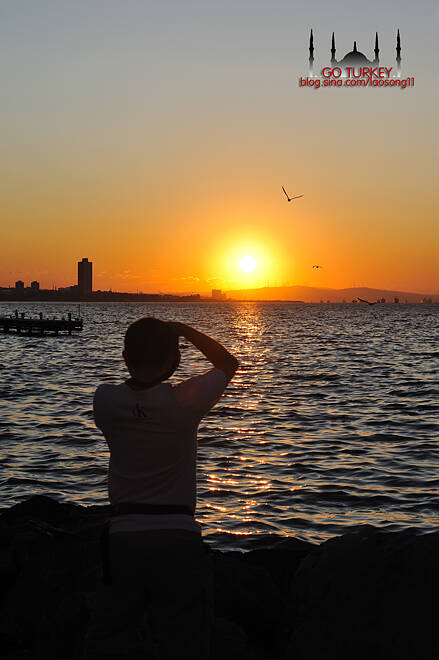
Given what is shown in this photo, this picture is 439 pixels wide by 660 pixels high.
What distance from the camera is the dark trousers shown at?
328cm

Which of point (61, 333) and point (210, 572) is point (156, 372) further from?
point (61, 333)

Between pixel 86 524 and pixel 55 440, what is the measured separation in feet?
31.1

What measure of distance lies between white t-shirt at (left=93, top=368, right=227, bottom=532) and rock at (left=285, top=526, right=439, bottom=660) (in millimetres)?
2560

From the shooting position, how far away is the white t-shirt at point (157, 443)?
11.0 ft

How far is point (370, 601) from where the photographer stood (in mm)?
5301

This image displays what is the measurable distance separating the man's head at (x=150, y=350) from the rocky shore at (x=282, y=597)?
218 centimetres

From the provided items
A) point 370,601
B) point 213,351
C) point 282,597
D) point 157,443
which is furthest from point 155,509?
point 282,597

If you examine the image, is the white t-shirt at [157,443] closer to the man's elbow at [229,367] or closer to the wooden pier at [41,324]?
the man's elbow at [229,367]

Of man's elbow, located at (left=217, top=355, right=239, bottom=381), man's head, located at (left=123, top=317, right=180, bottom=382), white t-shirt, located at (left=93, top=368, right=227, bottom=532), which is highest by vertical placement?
man's head, located at (left=123, top=317, right=180, bottom=382)

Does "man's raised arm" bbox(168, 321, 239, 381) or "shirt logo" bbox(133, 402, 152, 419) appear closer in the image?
"shirt logo" bbox(133, 402, 152, 419)

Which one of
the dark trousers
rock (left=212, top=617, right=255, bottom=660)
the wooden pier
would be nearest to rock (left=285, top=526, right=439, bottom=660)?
rock (left=212, top=617, right=255, bottom=660)

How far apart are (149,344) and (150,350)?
0.03m

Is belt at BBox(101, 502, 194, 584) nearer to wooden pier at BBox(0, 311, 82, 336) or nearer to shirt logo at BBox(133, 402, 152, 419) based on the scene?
shirt logo at BBox(133, 402, 152, 419)

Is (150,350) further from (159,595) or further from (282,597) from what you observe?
A: (282,597)
